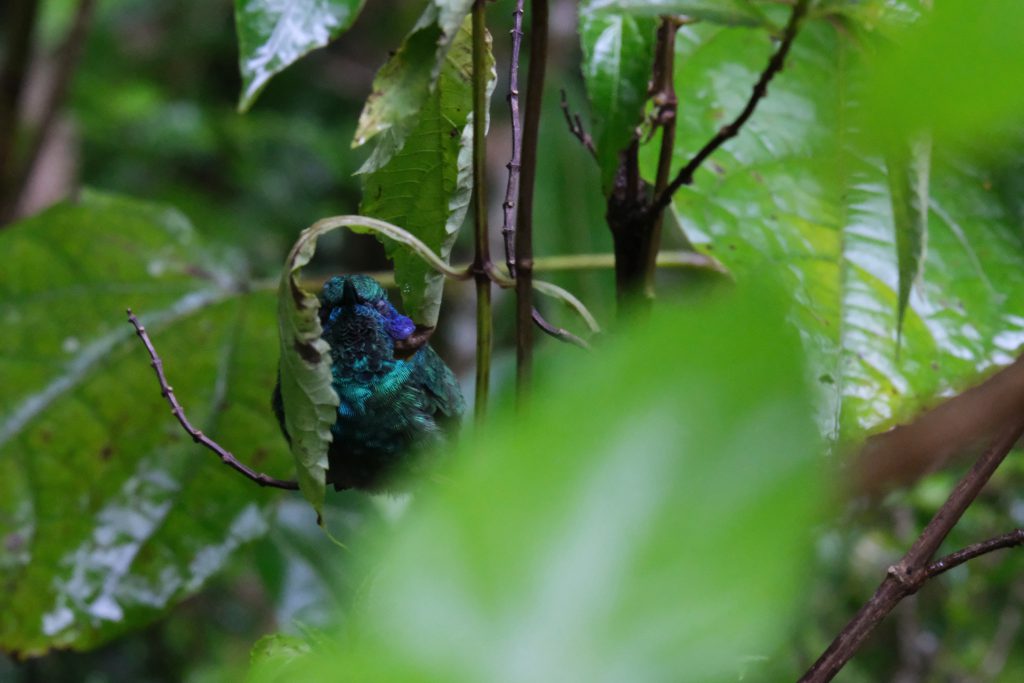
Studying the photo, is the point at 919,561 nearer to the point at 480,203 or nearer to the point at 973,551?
the point at 973,551

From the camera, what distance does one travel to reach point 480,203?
0.85 meters

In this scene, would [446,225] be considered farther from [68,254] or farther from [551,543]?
[68,254]

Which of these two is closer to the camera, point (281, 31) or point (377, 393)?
point (281, 31)

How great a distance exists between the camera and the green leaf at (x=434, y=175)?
89 cm

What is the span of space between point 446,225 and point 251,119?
3.07m

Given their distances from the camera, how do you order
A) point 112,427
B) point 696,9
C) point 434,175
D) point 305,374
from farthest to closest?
point 112,427
point 434,175
point 305,374
point 696,9

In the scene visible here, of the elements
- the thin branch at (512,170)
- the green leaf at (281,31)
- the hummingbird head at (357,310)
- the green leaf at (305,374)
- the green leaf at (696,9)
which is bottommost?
the hummingbird head at (357,310)

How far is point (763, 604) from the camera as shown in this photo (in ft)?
0.75

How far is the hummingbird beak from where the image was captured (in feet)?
4.06

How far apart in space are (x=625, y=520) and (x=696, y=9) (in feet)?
1.61

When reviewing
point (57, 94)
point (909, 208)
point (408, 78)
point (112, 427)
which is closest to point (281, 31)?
point (408, 78)

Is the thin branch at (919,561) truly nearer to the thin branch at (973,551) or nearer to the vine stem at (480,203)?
the thin branch at (973,551)

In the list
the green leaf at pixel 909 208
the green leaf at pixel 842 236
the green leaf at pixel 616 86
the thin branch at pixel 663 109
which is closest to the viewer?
the green leaf at pixel 909 208

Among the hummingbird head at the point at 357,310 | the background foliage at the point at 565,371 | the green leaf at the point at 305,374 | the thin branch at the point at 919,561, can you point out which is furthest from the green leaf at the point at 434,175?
the thin branch at the point at 919,561
